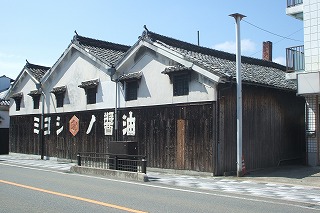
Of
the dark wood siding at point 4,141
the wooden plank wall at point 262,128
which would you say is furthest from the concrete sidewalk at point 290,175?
the dark wood siding at point 4,141

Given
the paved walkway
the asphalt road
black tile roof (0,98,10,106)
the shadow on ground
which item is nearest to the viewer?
the asphalt road

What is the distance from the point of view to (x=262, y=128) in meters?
18.1

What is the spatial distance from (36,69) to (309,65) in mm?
21725

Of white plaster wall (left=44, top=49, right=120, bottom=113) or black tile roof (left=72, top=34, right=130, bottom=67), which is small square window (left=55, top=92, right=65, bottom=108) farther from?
black tile roof (left=72, top=34, right=130, bottom=67)

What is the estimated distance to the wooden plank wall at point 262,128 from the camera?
16.4 m

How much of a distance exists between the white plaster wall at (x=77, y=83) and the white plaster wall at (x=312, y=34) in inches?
420

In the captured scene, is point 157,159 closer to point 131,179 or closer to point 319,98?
point 131,179

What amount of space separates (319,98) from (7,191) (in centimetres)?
1469

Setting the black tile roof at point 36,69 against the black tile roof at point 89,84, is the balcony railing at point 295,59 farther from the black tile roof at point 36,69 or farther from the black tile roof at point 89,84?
the black tile roof at point 36,69

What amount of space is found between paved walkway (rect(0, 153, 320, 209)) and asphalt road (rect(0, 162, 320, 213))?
0.87m

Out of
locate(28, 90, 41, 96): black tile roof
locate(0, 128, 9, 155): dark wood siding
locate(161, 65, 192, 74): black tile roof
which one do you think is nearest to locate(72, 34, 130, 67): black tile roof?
locate(161, 65, 192, 74): black tile roof

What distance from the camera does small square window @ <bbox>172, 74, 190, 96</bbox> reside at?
57.2ft

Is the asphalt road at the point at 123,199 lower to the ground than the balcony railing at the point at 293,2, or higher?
lower

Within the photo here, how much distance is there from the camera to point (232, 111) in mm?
16719
